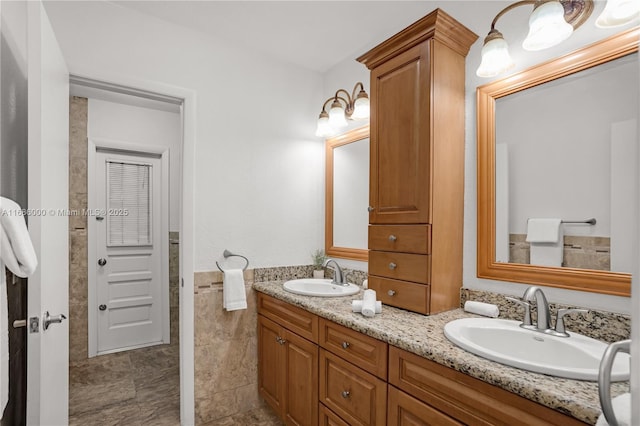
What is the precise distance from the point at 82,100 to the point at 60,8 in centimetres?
142

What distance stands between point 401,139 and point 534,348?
1.02 meters

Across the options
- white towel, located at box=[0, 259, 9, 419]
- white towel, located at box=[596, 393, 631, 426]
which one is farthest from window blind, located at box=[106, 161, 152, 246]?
white towel, located at box=[596, 393, 631, 426]

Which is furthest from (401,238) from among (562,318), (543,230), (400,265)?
(562,318)

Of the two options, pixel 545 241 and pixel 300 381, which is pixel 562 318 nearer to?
pixel 545 241

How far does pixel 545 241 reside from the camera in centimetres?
138

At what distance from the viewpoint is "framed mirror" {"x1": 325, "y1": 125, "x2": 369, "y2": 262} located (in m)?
2.29

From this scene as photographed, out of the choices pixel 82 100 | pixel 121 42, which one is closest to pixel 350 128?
pixel 121 42

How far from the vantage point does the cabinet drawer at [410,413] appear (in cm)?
108

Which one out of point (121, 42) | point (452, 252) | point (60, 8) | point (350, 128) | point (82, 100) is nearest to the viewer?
point (452, 252)

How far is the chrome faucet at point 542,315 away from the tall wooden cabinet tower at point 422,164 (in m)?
0.35

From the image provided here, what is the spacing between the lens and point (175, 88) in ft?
6.79

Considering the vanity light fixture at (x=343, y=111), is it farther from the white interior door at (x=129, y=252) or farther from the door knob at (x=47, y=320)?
the white interior door at (x=129, y=252)

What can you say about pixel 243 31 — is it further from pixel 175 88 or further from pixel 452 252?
pixel 452 252

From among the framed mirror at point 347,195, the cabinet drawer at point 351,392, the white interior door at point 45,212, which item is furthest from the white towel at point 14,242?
the framed mirror at point 347,195
